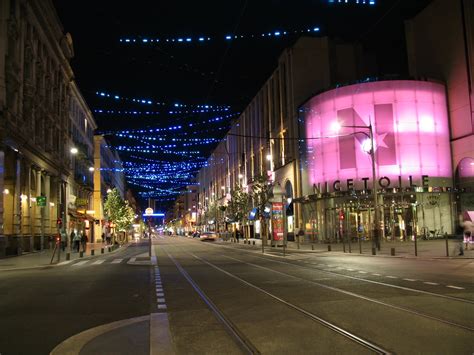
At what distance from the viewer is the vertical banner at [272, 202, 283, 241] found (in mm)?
45312

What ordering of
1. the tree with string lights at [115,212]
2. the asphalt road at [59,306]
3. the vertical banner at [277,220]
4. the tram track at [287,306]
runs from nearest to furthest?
the tram track at [287,306] → the asphalt road at [59,306] → the vertical banner at [277,220] → the tree with string lights at [115,212]

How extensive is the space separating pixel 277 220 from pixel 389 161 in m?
12.5

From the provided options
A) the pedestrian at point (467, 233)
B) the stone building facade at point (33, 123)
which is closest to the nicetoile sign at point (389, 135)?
the pedestrian at point (467, 233)

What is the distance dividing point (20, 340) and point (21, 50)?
33.3 meters

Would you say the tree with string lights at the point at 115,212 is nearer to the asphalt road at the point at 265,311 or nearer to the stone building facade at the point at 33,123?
the stone building facade at the point at 33,123

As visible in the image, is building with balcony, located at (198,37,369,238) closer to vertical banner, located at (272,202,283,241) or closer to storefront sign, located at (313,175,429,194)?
storefront sign, located at (313,175,429,194)

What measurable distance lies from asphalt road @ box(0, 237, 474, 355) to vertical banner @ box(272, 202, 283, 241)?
26.0 m

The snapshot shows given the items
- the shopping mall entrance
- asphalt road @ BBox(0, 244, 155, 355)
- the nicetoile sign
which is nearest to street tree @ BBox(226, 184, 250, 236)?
the nicetoile sign

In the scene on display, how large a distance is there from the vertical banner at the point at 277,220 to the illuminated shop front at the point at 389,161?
607cm


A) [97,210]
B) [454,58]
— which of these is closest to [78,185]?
[97,210]

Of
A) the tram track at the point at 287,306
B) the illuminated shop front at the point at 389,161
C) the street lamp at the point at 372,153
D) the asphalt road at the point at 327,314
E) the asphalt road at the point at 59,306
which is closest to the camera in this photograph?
the tram track at the point at 287,306

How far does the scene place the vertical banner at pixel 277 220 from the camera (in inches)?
1784

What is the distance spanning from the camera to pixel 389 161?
4816 cm

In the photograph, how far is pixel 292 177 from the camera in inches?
2322
